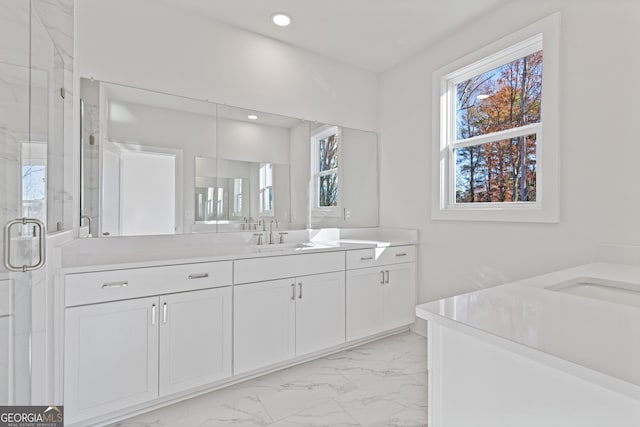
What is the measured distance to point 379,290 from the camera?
8.90 feet

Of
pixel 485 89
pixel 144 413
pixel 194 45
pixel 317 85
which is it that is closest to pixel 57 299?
pixel 144 413

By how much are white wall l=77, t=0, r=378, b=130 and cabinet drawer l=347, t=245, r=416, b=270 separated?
1.33 metres

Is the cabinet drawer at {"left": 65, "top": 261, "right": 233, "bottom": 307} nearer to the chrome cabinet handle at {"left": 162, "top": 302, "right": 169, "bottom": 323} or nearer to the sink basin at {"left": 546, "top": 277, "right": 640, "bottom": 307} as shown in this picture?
the chrome cabinet handle at {"left": 162, "top": 302, "right": 169, "bottom": 323}

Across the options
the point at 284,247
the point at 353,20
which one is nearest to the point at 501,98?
the point at 353,20

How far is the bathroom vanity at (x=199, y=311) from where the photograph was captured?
158 centimetres

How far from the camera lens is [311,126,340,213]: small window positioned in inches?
118

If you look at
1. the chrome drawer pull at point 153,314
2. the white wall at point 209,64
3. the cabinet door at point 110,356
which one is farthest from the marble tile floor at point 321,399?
the white wall at point 209,64

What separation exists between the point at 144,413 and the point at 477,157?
112 inches

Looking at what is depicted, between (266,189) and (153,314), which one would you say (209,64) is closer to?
(266,189)

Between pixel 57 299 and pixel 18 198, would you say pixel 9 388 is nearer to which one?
pixel 57 299

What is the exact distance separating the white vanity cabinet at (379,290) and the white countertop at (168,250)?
0.10 m

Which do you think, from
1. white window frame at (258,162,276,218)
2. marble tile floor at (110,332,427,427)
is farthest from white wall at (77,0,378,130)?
marble tile floor at (110,332,427,427)

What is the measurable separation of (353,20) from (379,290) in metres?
2.19

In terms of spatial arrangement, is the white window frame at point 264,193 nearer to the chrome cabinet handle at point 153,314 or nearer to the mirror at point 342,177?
the mirror at point 342,177
